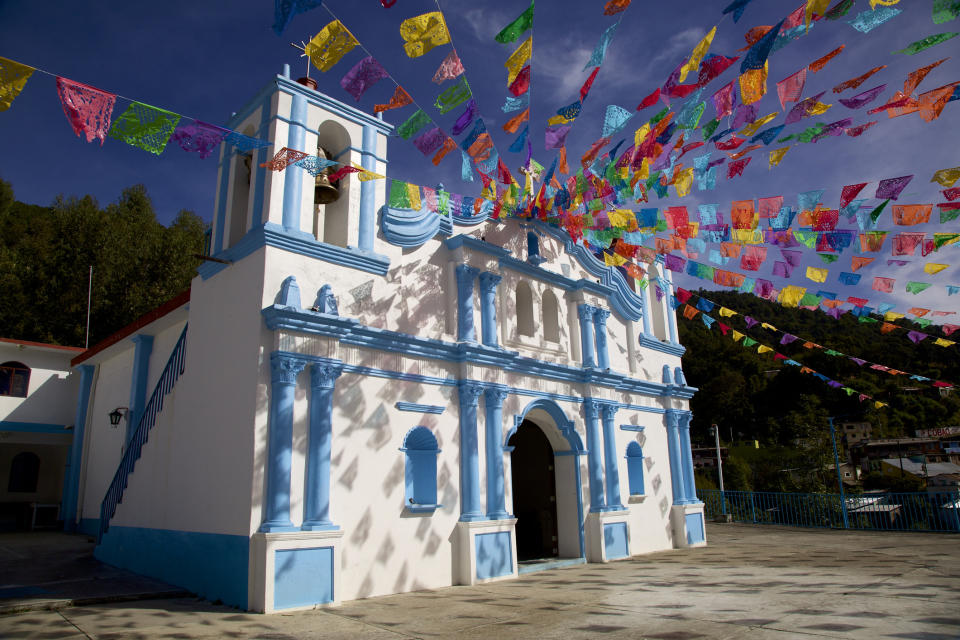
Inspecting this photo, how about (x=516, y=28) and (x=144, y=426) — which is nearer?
(x=516, y=28)

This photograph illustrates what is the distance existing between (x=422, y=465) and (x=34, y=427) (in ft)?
41.1

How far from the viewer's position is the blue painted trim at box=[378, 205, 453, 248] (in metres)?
10.1

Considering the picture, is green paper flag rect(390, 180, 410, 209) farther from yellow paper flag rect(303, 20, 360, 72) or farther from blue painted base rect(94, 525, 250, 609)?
blue painted base rect(94, 525, 250, 609)

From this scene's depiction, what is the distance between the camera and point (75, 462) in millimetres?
15227

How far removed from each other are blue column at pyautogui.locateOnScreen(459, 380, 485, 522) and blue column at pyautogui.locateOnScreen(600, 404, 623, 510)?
3.67 metres

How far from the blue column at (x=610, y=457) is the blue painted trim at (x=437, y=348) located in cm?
62

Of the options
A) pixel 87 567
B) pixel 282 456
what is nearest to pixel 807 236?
pixel 282 456

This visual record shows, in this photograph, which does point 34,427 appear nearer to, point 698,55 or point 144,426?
point 144,426

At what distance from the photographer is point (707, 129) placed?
7656mm

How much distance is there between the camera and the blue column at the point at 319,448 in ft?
25.8

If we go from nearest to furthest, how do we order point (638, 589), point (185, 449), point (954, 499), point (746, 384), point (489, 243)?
point (638, 589), point (185, 449), point (489, 243), point (954, 499), point (746, 384)

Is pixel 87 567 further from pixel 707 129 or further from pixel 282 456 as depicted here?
pixel 707 129

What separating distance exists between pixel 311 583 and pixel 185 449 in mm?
3079

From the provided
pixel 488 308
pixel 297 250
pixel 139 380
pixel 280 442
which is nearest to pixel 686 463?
pixel 488 308
